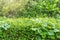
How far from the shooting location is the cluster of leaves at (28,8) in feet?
23.9

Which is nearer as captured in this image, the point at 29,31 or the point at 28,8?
the point at 29,31

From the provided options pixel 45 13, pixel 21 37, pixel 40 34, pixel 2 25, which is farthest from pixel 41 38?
pixel 45 13

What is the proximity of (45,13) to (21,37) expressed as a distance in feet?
6.82

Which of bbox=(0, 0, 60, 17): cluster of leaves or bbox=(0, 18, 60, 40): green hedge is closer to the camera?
bbox=(0, 18, 60, 40): green hedge

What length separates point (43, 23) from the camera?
18.3 ft

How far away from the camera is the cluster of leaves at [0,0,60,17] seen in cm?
728

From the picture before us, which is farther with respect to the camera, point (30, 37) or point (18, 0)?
point (18, 0)

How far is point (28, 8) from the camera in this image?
737 cm

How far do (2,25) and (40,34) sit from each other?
98cm

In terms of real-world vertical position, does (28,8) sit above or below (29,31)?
above

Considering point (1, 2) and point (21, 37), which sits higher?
point (1, 2)

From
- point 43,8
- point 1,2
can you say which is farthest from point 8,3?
point 43,8

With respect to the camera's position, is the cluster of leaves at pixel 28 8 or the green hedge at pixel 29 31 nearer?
the green hedge at pixel 29 31

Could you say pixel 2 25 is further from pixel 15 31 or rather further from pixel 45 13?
pixel 45 13
